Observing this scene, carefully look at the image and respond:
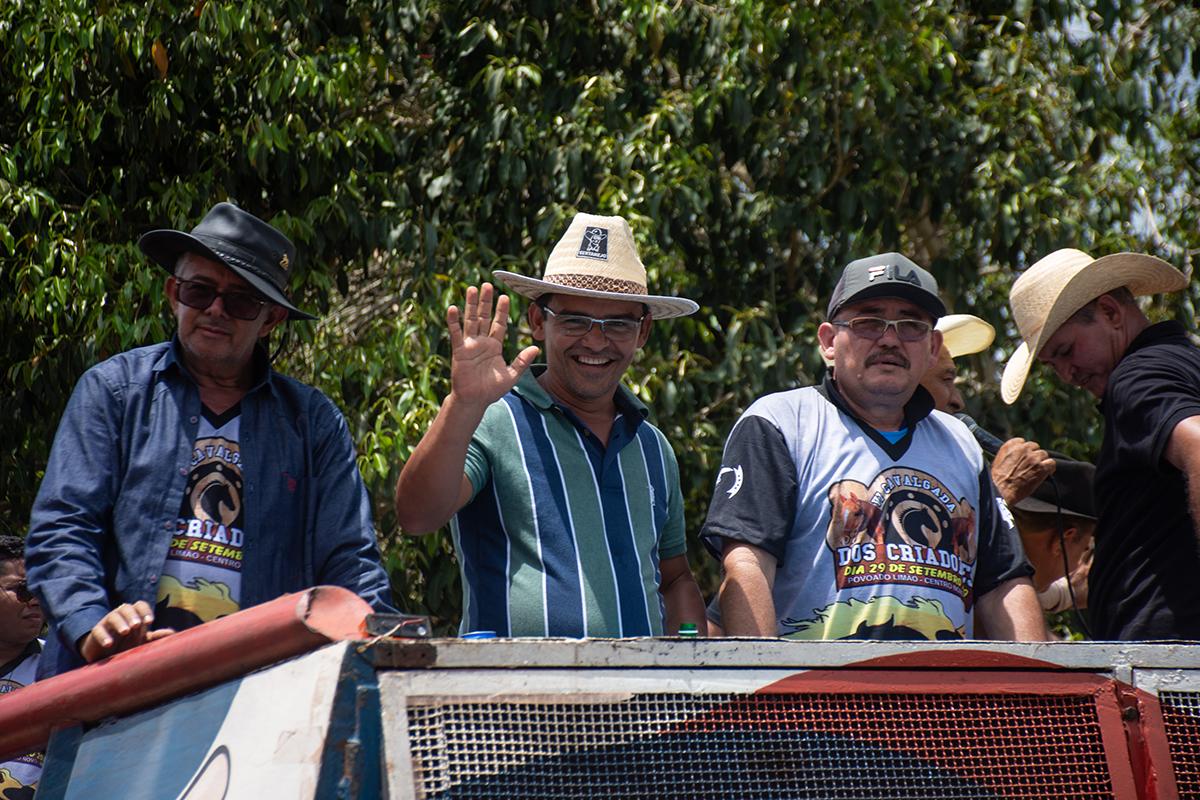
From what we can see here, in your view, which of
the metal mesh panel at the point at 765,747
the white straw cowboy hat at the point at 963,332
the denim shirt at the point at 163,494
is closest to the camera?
the metal mesh panel at the point at 765,747

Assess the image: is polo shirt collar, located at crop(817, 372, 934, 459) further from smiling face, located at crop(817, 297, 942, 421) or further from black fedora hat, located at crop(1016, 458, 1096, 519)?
black fedora hat, located at crop(1016, 458, 1096, 519)

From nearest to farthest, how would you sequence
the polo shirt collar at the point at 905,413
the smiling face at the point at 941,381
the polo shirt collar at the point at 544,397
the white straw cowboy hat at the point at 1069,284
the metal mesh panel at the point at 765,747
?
the metal mesh panel at the point at 765,747 < the polo shirt collar at the point at 544,397 < the polo shirt collar at the point at 905,413 < the white straw cowboy hat at the point at 1069,284 < the smiling face at the point at 941,381

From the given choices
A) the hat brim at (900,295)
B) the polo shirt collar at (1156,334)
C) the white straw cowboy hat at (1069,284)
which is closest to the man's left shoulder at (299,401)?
the hat brim at (900,295)

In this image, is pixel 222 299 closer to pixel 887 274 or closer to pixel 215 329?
pixel 215 329

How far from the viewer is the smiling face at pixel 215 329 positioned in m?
3.38

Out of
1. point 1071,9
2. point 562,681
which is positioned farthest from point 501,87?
point 562,681

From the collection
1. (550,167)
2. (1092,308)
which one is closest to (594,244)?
(1092,308)

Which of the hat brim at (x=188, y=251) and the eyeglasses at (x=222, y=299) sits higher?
the hat brim at (x=188, y=251)

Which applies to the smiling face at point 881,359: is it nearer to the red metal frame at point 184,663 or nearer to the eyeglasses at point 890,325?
the eyeglasses at point 890,325

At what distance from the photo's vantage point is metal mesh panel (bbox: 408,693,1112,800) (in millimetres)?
1854

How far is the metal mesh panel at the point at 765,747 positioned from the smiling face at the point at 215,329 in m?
1.75

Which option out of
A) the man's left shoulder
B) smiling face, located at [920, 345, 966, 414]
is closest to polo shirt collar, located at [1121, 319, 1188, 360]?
smiling face, located at [920, 345, 966, 414]

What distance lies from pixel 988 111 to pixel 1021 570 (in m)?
4.64

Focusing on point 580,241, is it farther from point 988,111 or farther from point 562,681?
point 988,111
